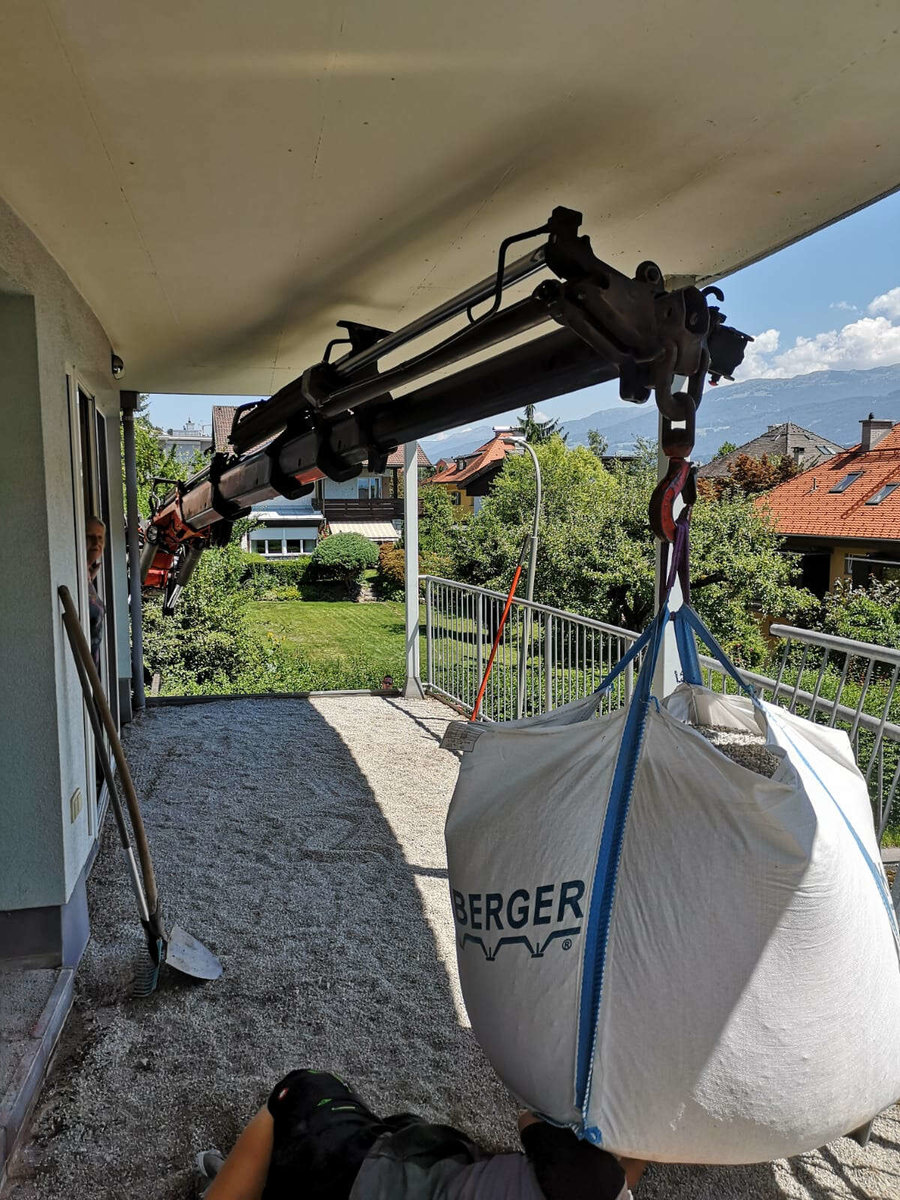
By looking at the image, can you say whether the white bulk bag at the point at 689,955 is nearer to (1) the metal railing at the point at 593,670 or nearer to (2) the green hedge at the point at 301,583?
(1) the metal railing at the point at 593,670

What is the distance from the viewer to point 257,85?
1584 mm

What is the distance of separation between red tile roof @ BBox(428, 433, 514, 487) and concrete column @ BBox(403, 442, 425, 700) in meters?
33.2

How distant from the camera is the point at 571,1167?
3.87ft

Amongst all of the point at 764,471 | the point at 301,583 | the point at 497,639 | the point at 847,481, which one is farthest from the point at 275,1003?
the point at 764,471

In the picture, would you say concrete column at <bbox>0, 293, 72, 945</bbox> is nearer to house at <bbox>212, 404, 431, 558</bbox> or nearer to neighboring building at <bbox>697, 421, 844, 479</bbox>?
house at <bbox>212, 404, 431, 558</bbox>

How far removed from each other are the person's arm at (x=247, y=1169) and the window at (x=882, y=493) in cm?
2807

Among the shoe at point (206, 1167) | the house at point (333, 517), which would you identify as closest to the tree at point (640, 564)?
the house at point (333, 517)

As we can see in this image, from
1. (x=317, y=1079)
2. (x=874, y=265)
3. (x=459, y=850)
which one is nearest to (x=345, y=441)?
(x=459, y=850)

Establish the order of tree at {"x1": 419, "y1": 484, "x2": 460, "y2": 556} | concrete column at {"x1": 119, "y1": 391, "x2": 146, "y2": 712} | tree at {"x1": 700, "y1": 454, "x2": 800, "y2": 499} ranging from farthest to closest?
tree at {"x1": 700, "y1": 454, "x2": 800, "y2": 499} → tree at {"x1": 419, "y1": 484, "x2": 460, "y2": 556} → concrete column at {"x1": 119, "y1": 391, "x2": 146, "y2": 712}

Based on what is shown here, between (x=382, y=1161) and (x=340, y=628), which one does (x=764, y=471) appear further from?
(x=382, y=1161)

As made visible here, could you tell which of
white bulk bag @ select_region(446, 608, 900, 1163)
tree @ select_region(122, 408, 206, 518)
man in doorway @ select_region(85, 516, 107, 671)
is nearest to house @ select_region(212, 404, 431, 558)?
tree @ select_region(122, 408, 206, 518)

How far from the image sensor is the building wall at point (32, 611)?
7.96 feet

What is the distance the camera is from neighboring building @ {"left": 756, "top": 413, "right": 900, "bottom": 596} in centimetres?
2441

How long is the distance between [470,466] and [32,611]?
46.0 meters
